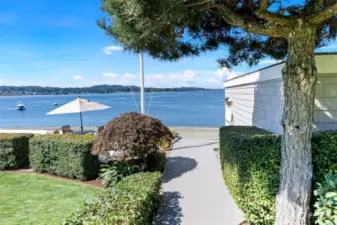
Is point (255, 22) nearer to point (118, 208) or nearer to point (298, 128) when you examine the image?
point (298, 128)

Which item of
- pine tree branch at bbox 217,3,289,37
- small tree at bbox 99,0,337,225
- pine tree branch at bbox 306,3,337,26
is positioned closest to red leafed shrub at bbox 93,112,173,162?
small tree at bbox 99,0,337,225

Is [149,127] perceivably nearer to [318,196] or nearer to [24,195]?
[24,195]

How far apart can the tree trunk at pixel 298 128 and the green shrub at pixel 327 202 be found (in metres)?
0.13

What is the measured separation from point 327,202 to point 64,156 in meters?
6.96

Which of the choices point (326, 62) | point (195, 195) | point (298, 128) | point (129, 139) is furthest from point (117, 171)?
point (326, 62)

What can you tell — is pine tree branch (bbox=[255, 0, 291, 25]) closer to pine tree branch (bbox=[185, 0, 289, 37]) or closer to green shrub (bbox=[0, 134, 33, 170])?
pine tree branch (bbox=[185, 0, 289, 37])

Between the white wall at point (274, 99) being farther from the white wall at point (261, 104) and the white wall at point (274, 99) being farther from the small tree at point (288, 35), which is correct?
the small tree at point (288, 35)

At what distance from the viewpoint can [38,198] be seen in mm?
5938

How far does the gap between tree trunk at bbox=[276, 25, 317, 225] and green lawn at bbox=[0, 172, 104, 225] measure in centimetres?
409

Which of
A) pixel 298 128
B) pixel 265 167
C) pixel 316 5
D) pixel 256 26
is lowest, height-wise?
pixel 265 167

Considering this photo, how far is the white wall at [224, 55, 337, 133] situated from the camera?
461 cm

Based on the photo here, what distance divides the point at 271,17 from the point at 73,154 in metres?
6.49

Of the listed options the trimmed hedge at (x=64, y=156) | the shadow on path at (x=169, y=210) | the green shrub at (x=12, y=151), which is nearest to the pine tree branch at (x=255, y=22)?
the shadow on path at (x=169, y=210)

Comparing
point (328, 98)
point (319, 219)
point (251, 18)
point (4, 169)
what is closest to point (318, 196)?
point (319, 219)
